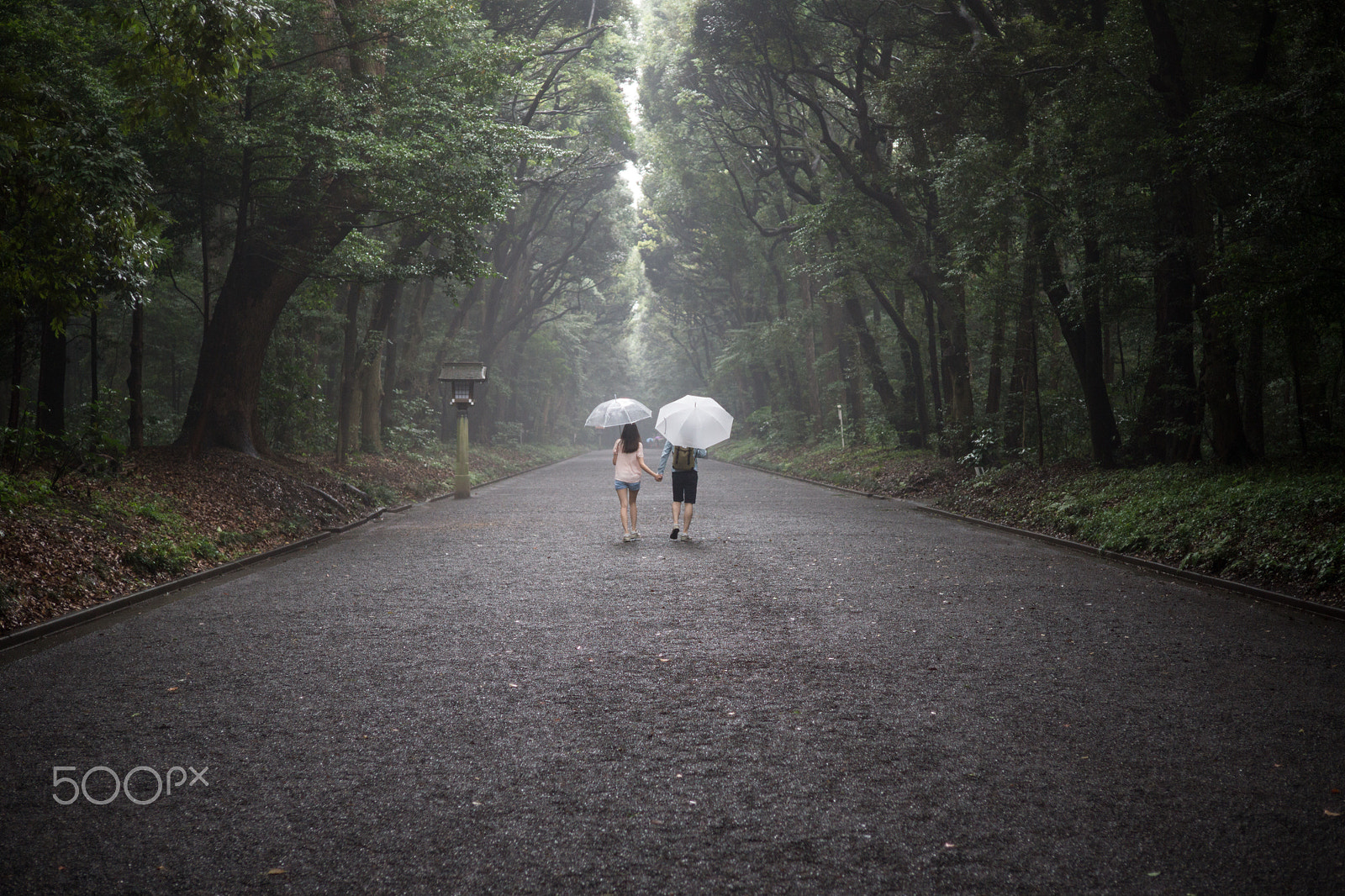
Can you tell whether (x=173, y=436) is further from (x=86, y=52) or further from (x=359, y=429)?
(x=86, y=52)

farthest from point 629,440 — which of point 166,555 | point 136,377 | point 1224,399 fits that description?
point 1224,399

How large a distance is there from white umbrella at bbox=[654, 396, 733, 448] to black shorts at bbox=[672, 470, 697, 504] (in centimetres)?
43

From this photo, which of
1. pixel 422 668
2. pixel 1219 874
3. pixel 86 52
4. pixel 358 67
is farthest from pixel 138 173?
pixel 1219 874

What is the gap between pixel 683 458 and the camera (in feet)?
37.8

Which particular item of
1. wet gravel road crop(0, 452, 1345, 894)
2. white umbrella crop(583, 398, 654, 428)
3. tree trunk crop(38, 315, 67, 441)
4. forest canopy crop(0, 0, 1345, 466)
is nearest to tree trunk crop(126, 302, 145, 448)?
forest canopy crop(0, 0, 1345, 466)

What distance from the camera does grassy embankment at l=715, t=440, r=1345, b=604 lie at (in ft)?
24.9

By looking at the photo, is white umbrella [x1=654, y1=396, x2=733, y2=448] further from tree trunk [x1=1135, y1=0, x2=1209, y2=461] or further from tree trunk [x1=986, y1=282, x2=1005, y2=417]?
tree trunk [x1=986, y1=282, x2=1005, y2=417]

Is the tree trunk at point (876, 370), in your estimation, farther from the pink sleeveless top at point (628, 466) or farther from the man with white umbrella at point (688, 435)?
the pink sleeveless top at point (628, 466)

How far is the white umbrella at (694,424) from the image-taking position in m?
11.3

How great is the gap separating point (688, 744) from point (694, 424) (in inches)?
299

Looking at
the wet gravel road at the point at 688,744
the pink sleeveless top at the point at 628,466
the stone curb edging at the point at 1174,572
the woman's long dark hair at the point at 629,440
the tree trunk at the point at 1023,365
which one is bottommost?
the wet gravel road at the point at 688,744

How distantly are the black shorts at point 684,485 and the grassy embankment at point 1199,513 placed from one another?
4.70 meters

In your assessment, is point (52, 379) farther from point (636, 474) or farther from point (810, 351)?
point (810, 351)

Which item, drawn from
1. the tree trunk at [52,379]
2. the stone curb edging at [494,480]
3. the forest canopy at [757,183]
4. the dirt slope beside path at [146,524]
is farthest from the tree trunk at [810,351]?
the tree trunk at [52,379]
